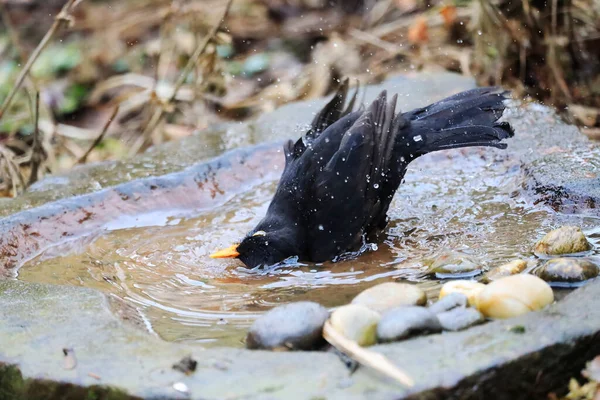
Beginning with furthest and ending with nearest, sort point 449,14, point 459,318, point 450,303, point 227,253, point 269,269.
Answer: point 449,14, point 269,269, point 227,253, point 450,303, point 459,318

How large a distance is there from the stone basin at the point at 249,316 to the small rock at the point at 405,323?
0.15 ft

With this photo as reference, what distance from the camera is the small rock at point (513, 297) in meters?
2.58

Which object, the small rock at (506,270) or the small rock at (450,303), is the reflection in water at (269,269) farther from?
the small rock at (450,303)

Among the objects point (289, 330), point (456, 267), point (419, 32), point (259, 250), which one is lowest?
point (259, 250)

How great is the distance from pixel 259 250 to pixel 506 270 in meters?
1.30

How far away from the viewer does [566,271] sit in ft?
9.59

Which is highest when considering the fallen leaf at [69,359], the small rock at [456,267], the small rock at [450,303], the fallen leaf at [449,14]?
the fallen leaf at [449,14]

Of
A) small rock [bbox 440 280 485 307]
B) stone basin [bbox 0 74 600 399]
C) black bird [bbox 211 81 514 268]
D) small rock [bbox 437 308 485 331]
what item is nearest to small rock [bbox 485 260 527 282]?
small rock [bbox 440 280 485 307]

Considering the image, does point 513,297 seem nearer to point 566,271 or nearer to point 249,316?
point 566,271

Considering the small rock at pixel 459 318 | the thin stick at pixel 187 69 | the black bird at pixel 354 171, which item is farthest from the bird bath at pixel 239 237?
the thin stick at pixel 187 69

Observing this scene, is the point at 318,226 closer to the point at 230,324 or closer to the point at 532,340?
the point at 230,324

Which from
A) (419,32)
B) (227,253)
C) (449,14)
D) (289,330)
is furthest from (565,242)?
(419,32)

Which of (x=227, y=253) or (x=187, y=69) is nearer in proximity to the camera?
(x=227, y=253)

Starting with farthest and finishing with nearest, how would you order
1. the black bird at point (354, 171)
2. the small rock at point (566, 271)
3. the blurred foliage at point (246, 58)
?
the blurred foliage at point (246, 58), the black bird at point (354, 171), the small rock at point (566, 271)
